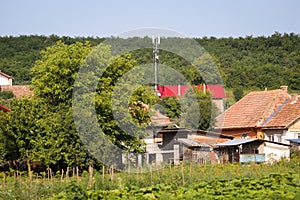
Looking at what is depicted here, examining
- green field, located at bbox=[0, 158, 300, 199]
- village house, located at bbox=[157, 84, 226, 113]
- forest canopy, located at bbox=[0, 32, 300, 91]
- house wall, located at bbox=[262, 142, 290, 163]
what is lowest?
green field, located at bbox=[0, 158, 300, 199]

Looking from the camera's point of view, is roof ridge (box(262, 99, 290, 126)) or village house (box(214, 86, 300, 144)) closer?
village house (box(214, 86, 300, 144))

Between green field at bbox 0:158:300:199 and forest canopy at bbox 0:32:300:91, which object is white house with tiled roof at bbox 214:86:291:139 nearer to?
forest canopy at bbox 0:32:300:91

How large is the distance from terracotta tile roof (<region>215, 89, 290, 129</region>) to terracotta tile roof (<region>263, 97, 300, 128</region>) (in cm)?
48

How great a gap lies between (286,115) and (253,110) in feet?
11.7

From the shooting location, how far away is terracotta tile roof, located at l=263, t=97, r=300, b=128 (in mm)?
37406

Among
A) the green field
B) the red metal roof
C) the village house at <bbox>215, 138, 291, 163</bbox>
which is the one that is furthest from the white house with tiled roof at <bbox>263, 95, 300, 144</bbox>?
the green field

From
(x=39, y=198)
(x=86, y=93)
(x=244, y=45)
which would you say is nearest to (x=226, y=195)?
(x=39, y=198)

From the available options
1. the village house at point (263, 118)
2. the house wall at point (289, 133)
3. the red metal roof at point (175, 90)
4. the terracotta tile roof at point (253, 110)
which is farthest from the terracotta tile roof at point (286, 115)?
the red metal roof at point (175, 90)

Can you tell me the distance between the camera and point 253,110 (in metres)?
41.5

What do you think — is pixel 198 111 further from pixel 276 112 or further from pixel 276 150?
pixel 276 150

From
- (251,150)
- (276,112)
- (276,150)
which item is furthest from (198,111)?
(276,150)

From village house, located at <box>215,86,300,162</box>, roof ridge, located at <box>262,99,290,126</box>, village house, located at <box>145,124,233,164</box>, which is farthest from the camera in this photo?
roof ridge, located at <box>262,99,290,126</box>

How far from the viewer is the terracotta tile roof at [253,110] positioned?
39.9m

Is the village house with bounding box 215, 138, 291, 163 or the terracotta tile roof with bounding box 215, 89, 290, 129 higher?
the terracotta tile roof with bounding box 215, 89, 290, 129
